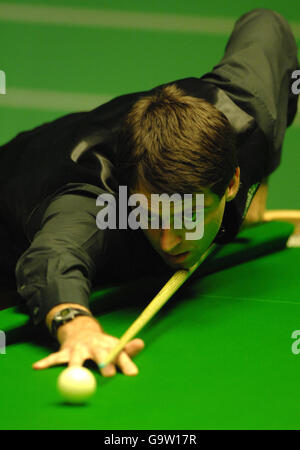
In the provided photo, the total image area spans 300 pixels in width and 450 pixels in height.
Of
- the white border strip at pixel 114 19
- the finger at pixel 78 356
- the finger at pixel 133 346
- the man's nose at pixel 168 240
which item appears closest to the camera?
the finger at pixel 78 356

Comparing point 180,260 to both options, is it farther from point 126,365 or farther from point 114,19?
point 114,19

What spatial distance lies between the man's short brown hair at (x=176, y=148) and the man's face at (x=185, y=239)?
0.04m

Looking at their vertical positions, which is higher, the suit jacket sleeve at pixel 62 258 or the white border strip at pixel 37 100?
the white border strip at pixel 37 100

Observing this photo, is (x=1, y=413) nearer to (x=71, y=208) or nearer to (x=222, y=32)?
(x=71, y=208)

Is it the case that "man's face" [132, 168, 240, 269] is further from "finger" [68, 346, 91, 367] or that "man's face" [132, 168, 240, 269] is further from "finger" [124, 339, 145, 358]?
"finger" [68, 346, 91, 367]

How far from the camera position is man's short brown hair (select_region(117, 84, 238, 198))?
1918mm

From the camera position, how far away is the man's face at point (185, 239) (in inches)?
78.5

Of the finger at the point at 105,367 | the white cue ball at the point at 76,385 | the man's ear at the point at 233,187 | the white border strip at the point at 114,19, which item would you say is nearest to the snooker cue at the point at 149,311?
the finger at the point at 105,367

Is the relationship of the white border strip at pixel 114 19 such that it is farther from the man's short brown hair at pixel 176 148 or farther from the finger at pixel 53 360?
the finger at pixel 53 360

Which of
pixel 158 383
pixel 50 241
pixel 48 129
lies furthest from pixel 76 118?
pixel 158 383

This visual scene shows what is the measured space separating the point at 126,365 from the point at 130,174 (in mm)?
579

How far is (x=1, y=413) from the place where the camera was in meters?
1.50

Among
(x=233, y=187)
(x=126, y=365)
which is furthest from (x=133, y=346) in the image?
(x=233, y=187)

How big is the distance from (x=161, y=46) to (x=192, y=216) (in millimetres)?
3361
